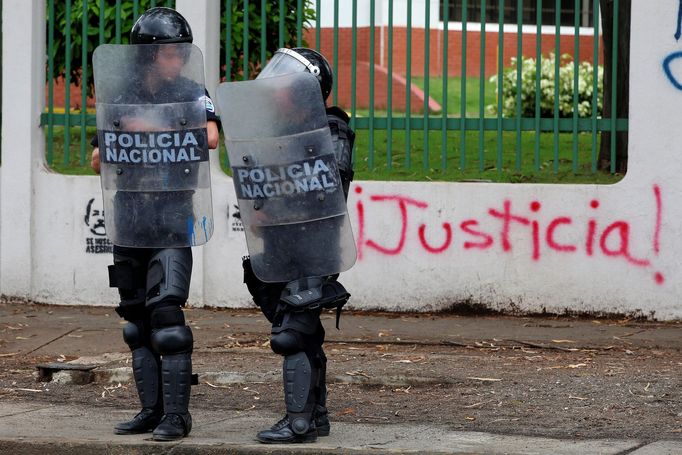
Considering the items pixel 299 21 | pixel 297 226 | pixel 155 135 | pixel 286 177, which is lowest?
pixel 297 226

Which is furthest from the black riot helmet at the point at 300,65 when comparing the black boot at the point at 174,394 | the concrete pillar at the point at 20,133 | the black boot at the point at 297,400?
the concrete pillar at the point at 20,133

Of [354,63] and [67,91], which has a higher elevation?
[354,63]

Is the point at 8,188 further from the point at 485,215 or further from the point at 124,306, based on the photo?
the point at 124,306

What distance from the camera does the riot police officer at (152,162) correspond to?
5.52m

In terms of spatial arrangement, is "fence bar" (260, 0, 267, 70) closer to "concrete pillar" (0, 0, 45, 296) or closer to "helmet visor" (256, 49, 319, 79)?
"concrete pillar" (0, 0, 45, 296)

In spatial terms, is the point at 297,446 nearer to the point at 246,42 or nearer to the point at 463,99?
the point at 463,99

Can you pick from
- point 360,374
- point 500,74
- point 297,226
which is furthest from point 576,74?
point 297,226

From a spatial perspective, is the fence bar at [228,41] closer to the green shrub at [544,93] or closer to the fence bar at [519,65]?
the fence bar at [519,65]

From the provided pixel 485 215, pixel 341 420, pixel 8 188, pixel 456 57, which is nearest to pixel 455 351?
pixel 485 215

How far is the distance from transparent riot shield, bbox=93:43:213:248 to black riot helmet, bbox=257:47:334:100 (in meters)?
0.37

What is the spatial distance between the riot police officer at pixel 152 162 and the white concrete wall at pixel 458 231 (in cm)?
361

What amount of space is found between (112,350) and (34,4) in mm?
2891

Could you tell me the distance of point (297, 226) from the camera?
5.36m

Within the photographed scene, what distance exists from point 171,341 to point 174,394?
0.72 ft
